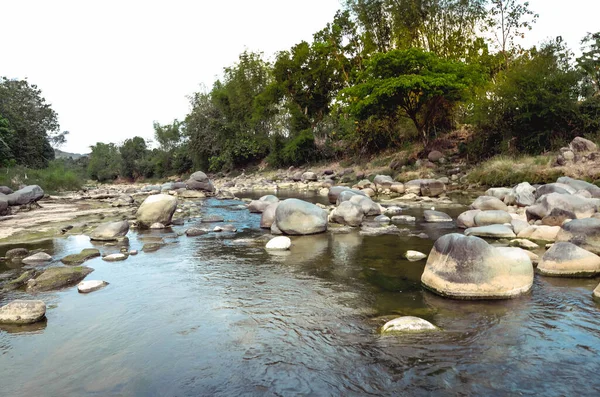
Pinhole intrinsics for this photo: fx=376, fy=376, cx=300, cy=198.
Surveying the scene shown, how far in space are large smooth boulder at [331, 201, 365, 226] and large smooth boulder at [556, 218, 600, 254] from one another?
416cm

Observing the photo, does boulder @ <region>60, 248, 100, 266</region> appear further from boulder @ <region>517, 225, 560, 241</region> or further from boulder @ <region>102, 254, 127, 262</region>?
boulder @ <region>517, 225, 560, 241</region>

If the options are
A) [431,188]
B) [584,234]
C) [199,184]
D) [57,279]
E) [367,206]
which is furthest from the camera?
[199,184]

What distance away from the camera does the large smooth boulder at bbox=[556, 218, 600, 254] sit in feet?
17.9

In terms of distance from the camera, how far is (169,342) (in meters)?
3.40

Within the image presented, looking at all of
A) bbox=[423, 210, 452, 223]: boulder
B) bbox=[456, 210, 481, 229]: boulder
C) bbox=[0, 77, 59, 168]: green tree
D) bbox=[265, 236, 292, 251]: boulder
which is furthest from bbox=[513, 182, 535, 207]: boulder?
bbox=[0, 77, 59, 168]: green tree

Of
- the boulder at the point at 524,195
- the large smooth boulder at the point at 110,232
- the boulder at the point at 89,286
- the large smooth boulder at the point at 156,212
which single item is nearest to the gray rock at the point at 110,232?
the large smooth boulder at the point at 110,232

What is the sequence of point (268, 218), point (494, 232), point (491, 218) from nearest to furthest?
point (494, 232) < point (491, 218) < point (268, 218)

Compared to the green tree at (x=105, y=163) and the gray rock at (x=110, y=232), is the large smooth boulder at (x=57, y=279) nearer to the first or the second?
the gray rock at (x=110, y=232)

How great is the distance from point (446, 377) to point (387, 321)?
991 millimetres

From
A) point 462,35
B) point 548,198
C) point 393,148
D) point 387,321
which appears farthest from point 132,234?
point 462,35

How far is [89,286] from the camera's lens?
4816mm

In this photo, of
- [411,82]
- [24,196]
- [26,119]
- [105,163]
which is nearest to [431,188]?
[411,82]

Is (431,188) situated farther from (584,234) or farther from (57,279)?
(57,279)

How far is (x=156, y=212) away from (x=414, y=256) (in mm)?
6708
